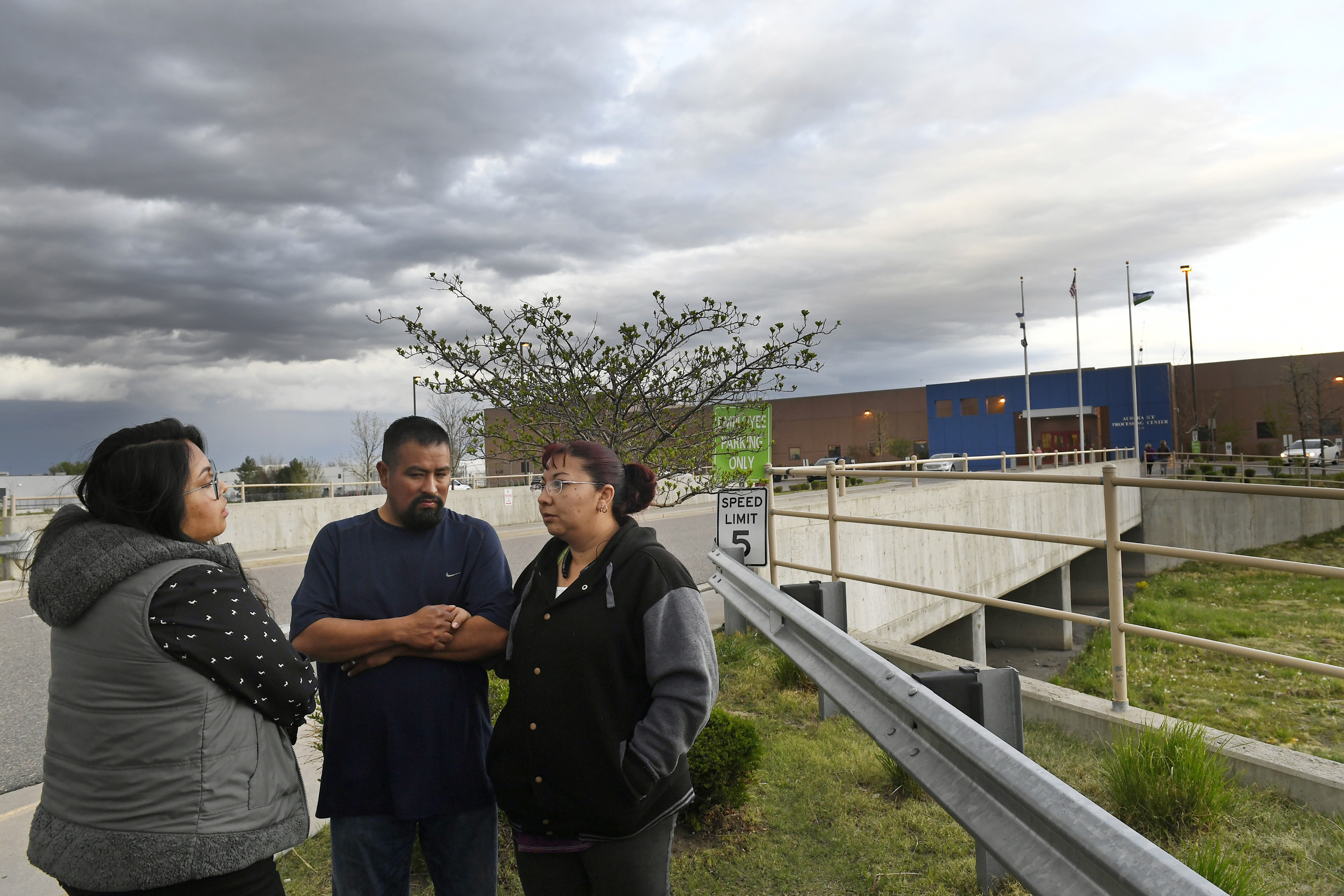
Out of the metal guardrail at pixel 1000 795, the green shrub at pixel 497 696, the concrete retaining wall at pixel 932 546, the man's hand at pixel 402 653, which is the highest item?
the man's hand at pixel 402 653

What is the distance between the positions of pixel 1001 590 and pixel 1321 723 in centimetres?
1081

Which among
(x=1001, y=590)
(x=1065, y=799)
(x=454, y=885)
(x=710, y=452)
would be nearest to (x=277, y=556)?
(x=710, y=452)

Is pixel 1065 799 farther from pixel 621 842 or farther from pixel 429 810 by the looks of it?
pixel 429 810

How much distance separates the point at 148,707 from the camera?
185cm

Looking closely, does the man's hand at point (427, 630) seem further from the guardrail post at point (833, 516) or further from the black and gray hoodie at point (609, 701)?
the guardrail post at point (833, 516)

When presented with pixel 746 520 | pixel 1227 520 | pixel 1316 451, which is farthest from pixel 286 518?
pixel 1316 451

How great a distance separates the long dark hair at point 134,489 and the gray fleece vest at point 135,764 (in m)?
0.16

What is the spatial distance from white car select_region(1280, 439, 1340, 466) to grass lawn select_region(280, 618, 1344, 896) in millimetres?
41993

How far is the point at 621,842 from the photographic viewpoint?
2.25m

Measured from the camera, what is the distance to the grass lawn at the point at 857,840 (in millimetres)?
3102

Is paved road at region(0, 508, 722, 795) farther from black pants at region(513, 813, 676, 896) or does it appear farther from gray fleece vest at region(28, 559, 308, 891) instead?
black pants at region(513, 813, 676, 896)

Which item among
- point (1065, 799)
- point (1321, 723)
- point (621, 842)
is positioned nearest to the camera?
point (1065, 799)

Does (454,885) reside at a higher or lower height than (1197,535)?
higher

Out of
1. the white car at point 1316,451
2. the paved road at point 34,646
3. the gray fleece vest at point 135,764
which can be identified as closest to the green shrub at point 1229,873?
the gray fleece vest at point 135,764
